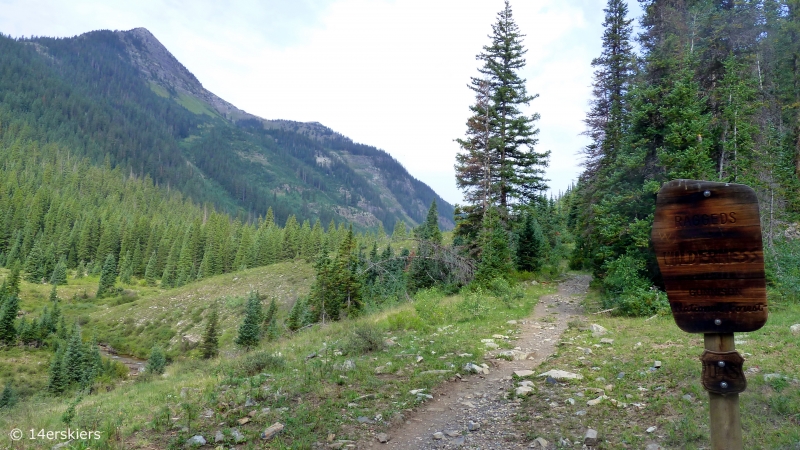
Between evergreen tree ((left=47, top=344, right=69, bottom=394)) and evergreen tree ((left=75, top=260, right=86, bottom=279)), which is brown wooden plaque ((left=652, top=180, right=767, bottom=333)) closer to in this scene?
evergreen tree ((left=47, top=344, right=69, bottom=394))

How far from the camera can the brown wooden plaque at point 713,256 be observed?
121 inches

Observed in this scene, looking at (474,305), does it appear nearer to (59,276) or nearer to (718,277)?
(718,277)

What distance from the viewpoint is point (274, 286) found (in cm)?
6238

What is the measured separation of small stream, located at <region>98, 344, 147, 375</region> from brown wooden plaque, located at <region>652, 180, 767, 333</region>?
4712 cm

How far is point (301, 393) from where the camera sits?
770 centimetres

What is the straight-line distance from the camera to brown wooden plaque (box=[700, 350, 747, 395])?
3.09 m

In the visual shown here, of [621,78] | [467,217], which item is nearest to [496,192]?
[467,217]

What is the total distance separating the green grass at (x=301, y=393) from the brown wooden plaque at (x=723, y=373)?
16.0 ft

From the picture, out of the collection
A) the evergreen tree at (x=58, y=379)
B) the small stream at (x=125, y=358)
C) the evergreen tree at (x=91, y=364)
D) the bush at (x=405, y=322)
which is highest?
the bush at (x=405, y=322)

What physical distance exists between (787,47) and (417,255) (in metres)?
30.0

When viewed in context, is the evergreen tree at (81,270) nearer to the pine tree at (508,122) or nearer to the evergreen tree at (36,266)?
the evergreen tree at (36,266)

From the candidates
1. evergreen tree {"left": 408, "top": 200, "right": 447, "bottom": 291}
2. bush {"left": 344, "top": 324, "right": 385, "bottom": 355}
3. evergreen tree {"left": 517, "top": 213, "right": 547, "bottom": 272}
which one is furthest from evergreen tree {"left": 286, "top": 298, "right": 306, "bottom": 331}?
bush {"left": 344, "top": 324, "right": 385, "bottom": 355}

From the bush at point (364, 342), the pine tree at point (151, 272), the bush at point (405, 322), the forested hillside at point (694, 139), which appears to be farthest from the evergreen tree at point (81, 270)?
the forested hillside at point (694, 139)

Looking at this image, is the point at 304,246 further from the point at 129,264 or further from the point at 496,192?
the point at 496,192
